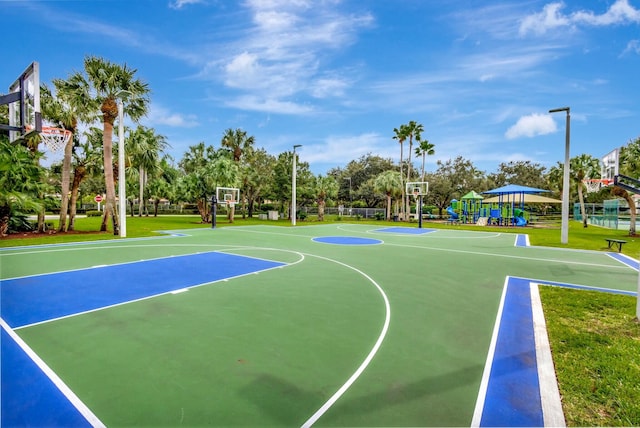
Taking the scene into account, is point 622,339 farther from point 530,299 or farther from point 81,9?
point 81,9

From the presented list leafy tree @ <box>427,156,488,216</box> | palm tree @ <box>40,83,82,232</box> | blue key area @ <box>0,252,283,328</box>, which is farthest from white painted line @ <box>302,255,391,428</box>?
leafy tree @ <box>427,156,488,216</box>

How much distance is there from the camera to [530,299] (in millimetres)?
7199

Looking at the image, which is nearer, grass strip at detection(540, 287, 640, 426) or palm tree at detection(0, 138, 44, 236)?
grass strip at detection(540, 287, 640, 426)

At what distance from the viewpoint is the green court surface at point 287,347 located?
10.7 ft

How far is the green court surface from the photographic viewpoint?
3273 mm

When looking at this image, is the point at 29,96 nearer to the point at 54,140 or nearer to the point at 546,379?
the point at 54,140

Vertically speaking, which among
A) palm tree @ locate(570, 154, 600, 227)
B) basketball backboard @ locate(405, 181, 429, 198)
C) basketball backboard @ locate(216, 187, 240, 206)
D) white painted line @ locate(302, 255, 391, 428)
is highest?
palm tree @ locate(570, 154, 600, 227)

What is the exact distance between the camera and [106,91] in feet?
58.6

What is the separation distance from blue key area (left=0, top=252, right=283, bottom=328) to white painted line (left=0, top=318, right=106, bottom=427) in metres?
0.89

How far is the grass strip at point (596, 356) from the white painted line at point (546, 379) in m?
0.06

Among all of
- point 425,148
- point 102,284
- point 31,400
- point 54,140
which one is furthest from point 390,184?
point 31,400

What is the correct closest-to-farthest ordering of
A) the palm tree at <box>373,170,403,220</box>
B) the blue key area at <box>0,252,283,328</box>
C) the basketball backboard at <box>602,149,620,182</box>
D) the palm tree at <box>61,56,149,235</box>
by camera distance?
the blue key area at <box>0,252,283,328</box> < the basketball backboard at <box>602,149,620,182</box> < the palm tree at <box>61,56,149,235</box> < the palm tree at <box>373,170,403,220</box>

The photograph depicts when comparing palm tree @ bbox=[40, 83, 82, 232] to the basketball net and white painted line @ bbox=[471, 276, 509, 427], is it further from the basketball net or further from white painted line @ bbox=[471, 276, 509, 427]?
white painted line @ bbox=[471, 276, 509, 427]

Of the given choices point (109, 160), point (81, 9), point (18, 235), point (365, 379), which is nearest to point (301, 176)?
point (109, 160)
